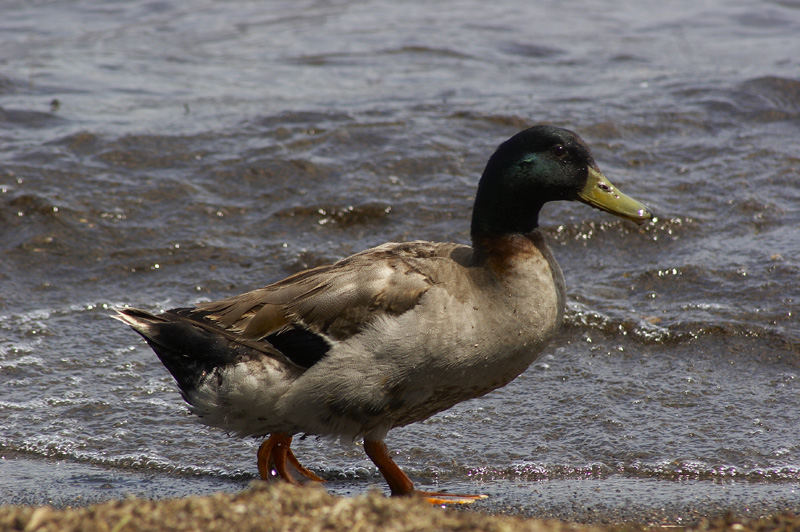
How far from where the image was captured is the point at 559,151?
488 cm

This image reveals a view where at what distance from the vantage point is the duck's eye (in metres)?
4.88

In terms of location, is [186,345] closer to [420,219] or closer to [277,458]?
[277,458]

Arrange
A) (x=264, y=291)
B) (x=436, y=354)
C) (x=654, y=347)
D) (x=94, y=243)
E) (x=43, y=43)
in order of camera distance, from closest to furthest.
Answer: (x=436, y=354)
(x=264, y=291)
(x=654, y=347)
(x=94, y=243)
(x=43, y=43)

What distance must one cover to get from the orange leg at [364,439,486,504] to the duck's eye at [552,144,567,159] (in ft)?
5.39

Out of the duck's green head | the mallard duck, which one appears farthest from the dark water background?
the duck's green head

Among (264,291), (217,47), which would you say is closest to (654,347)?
(264,291)

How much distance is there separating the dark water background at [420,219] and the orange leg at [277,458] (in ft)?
0.50

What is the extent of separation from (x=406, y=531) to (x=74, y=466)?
8.75 ft

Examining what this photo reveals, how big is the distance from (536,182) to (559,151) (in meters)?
0.19

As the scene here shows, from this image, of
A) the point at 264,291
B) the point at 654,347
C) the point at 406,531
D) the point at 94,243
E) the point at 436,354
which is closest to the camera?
the point at 406,531

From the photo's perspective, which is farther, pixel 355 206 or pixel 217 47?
pixel 217 47

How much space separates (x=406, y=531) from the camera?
2.96m

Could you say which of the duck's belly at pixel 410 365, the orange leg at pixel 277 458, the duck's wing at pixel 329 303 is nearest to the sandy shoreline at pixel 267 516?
the duck's belly at pixel 410 365

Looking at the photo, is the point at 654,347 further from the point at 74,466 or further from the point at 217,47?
the point at 217,47
